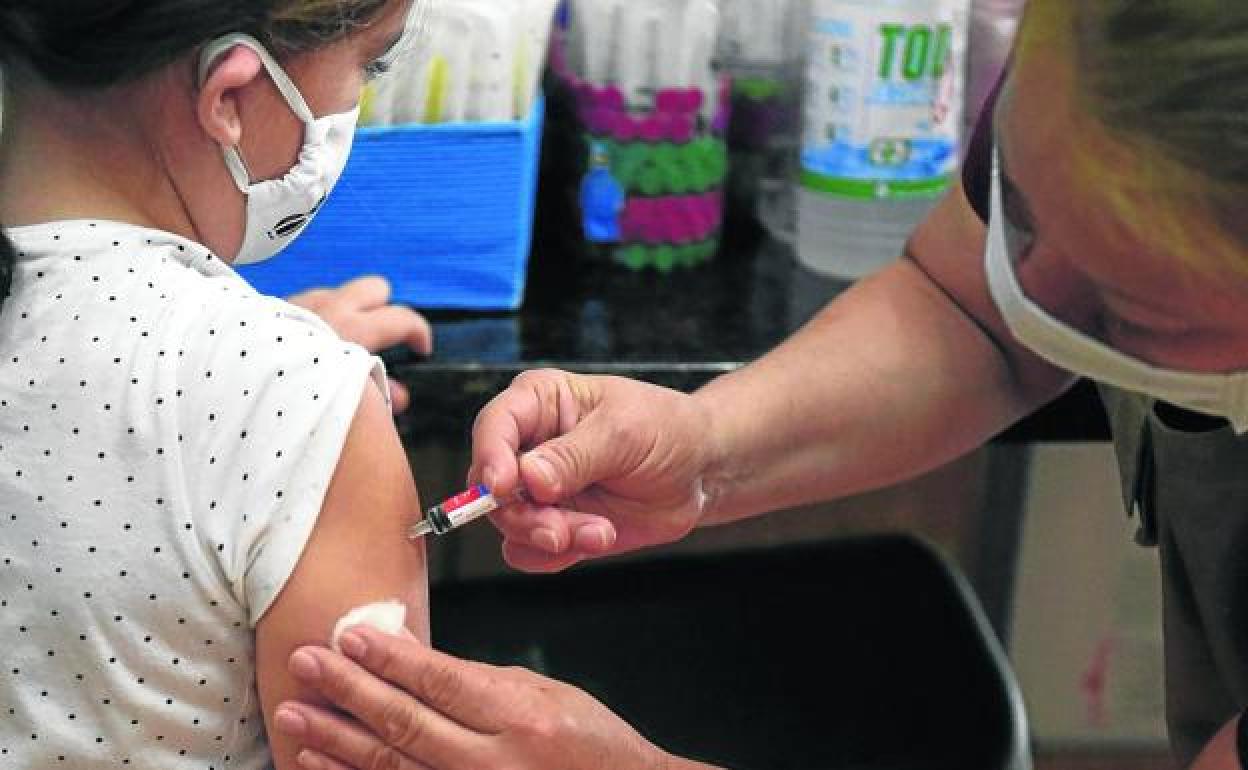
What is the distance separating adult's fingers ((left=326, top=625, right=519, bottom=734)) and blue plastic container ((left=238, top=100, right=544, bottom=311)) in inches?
26.2

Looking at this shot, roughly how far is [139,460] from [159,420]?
0.03m

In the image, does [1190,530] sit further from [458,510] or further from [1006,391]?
[458,510]

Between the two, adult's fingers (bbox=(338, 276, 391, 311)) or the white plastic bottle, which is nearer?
adult's fingers (bbox=(338, 276, 391, 311))

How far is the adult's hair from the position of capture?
71 cm

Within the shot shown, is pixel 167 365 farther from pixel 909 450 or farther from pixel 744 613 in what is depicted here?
pixel 744 613

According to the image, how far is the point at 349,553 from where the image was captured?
86 centimetres

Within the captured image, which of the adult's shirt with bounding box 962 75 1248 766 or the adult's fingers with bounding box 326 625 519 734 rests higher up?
the adult's fingers with bounding box 326 625 519 734

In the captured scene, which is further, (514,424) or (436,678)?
(514,424)

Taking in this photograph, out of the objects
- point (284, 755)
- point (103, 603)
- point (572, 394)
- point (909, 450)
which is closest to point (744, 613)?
point (909, 450)

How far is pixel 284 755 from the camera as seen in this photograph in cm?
90

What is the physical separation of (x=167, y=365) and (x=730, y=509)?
1.83 feet

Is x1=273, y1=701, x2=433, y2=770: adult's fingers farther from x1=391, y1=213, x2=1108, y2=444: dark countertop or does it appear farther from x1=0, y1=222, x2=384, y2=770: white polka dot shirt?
x1=391, y1=213, x2=1108, y2=444: dark countertop

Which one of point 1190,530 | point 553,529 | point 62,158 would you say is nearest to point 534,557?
point 553,529

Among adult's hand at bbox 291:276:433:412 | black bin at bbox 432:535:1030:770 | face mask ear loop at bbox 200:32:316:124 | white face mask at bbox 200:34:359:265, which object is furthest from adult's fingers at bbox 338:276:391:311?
face mask ear loop at bbox 200:32:316:124
